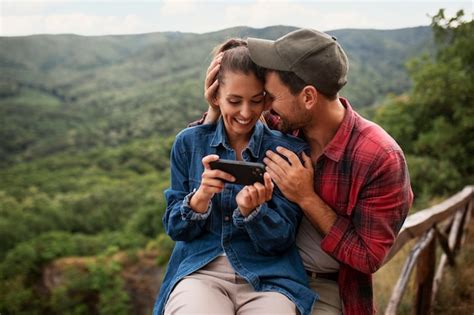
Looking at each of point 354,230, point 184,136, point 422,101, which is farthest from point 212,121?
point 422,101

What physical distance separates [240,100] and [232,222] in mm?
455

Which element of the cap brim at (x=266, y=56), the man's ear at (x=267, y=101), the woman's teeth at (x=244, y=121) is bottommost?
the woman's teeth at (x=244, y=121)

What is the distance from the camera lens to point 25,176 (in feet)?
107

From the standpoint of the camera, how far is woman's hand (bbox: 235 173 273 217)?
5.43 feet

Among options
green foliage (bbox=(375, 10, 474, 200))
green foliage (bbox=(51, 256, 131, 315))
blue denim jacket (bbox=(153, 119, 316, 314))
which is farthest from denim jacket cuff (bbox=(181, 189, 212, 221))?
green foliage (bbox=(51, 256, 131, 315))

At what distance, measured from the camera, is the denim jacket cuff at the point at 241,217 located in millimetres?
1719

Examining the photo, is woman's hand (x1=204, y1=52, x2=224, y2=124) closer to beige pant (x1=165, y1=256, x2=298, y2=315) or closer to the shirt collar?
the shirt collar

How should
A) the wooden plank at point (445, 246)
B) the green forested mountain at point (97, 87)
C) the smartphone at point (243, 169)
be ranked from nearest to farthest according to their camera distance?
the smartphone at point (243, 169), the wooden plank at point (445, 246), the green forested mountain at point (97, 87)

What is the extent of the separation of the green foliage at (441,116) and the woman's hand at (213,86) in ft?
22.2

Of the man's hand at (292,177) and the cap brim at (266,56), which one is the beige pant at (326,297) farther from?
the cap brim at (266,56)

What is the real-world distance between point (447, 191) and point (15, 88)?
41.3 m

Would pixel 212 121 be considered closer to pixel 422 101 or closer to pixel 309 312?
pixel 309 312

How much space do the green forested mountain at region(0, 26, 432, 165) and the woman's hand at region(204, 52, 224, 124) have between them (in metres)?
25.8

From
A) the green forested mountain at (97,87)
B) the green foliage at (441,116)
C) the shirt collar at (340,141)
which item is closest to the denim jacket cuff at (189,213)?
the shirt collar at (340,141)
